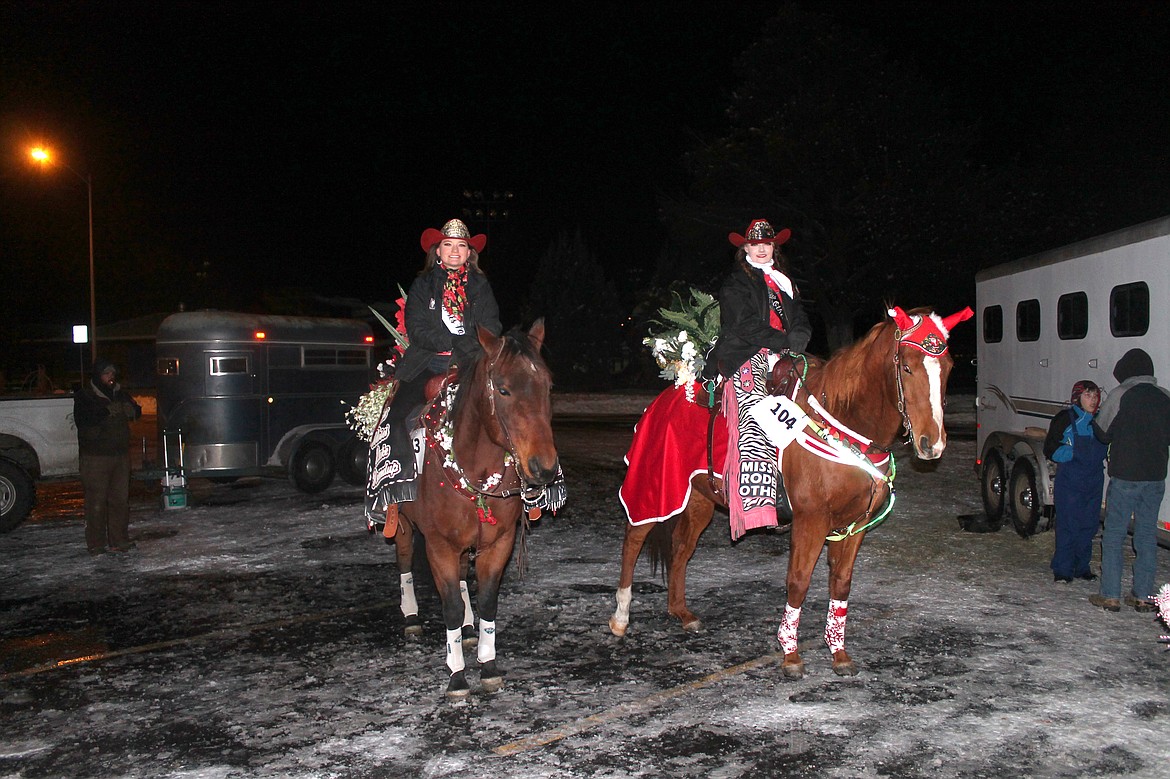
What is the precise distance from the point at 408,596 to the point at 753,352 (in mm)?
3427

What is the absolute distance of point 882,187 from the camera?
26.8 metres

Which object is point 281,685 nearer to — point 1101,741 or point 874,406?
point 874,406

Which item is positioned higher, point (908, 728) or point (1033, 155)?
point (1033, 155)

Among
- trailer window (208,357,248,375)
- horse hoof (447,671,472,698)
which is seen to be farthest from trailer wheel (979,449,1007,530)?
trailer window (208,357,248,375)

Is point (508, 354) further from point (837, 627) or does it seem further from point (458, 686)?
point (837, 627)

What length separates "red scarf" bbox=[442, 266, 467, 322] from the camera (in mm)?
5843

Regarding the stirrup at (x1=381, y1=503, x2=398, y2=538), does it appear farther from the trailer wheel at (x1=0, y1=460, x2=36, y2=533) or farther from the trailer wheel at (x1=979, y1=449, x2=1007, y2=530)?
the trailer wheel at (x1=979, y1=449, x2=1007, y2=530)

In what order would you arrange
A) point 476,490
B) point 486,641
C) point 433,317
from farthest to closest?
1. point 433,317
2. point 486,641
3. point 476,490

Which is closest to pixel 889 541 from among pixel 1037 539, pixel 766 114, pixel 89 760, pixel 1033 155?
pixel 1037 539

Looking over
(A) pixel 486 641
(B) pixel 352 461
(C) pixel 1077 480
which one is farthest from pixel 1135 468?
(B) pixel 352 461

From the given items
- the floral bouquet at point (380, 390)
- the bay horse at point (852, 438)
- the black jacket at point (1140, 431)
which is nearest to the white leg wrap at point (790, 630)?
the bay horse at point (852, 438)

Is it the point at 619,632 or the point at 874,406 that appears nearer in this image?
the point at 874,406

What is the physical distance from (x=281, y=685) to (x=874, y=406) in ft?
14.1

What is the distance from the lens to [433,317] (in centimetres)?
578
